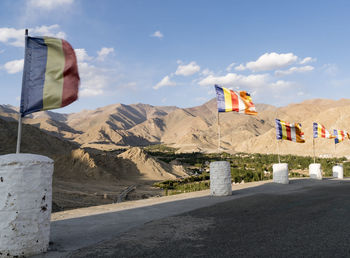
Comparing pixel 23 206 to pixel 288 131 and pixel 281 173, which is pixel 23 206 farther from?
pixel 288 131

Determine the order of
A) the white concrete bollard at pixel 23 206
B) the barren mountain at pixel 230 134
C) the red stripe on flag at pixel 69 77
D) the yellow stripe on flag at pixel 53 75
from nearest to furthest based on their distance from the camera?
the white concrete bollard at pixel 23 206 → the yellow stripe on flag at pixel 53 75 → the red stripe on flag at pixel 69 77 → the barren mountain at pixel 230 134

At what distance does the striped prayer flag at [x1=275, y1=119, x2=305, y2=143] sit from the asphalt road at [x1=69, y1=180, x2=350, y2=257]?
10.8m

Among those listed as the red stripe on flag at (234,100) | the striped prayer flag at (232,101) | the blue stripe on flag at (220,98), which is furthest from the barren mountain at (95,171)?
the red stripe on flag at (234,100)

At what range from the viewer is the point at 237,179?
1093 inches

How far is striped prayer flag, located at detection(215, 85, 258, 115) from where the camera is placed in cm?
1353

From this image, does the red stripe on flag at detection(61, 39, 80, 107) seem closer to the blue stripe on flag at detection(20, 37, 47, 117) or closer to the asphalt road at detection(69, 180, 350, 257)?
the blue stripe on flag at detection(20, 37, 47, 117)

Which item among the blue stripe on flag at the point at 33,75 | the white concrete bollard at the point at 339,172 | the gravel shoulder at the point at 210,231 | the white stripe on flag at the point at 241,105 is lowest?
the gravel shoulder at the point at 210,231

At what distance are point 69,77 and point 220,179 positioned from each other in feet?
28.2

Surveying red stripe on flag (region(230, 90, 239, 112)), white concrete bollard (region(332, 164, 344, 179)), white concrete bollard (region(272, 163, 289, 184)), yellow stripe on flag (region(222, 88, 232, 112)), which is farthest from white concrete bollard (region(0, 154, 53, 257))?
white concrete bollard (region(332, 164, 344, 179))

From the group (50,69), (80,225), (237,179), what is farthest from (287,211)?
(237,179)

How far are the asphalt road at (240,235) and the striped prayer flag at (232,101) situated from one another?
221 inches

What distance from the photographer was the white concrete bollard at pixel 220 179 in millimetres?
12586

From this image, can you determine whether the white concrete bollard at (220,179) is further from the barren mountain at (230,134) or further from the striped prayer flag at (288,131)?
the barren mountain at (230,134)

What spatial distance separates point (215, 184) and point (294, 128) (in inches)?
432
